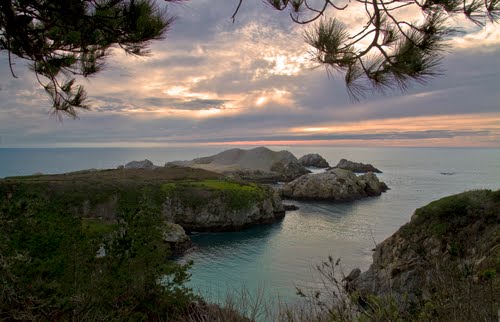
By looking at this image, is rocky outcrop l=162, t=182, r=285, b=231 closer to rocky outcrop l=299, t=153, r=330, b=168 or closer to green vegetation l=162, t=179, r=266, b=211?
green vegetation l=162, t=179, r=266, b=211

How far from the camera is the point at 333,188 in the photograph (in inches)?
2761

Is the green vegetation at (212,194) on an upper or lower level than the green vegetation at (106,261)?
lower

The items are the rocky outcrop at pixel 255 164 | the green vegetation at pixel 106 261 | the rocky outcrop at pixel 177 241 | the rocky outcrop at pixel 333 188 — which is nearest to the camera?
the green vegetation at pixel 106 261

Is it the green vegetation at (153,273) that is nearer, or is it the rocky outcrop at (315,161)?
the green vegetation at (153,273)

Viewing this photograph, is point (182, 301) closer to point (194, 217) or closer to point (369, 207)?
point (194, 217)

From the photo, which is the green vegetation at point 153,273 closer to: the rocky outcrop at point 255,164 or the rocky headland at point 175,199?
the rocky headland at point 175,199

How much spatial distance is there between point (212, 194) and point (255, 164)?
112m

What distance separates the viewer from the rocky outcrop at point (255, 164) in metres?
109

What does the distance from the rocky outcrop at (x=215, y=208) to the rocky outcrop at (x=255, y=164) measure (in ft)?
125

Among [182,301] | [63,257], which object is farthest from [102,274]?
[182,301]

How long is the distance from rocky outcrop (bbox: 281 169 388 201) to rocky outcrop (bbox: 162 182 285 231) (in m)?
18.6

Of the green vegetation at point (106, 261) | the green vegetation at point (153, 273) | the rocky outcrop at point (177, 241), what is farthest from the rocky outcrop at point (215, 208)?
the green vegetation at point (106, 261)

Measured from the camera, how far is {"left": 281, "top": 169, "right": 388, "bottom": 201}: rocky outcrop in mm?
70125

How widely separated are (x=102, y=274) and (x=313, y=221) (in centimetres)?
4515
